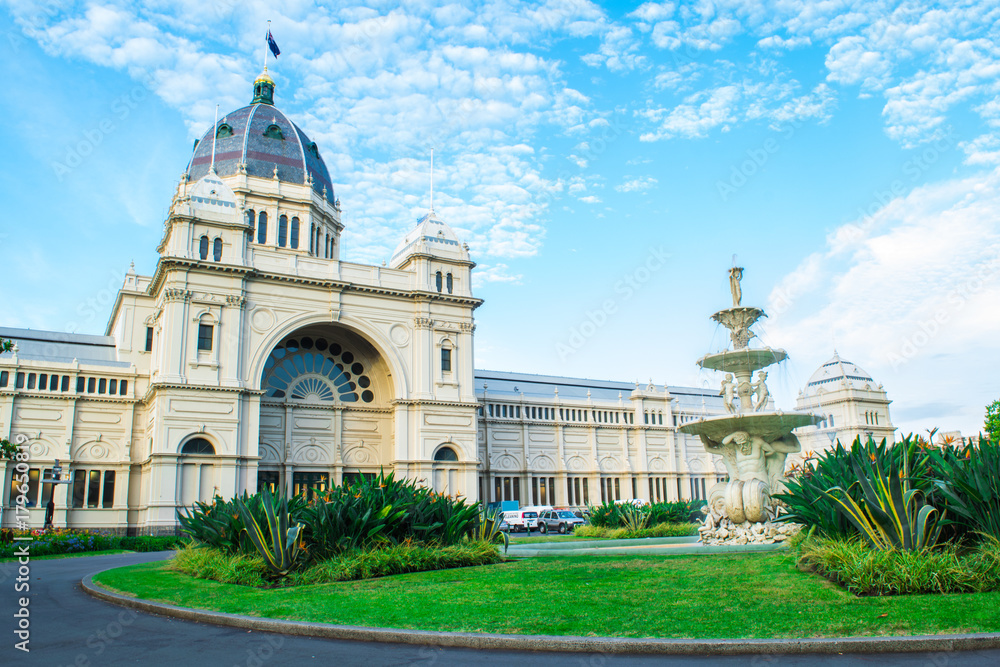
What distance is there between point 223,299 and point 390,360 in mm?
9964

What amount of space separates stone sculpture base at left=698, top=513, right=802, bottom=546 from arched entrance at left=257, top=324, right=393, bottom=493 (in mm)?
25846

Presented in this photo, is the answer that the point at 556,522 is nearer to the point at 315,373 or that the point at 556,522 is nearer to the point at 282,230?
the point at 315,373

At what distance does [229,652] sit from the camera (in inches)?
322

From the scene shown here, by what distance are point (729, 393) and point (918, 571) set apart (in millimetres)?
11780

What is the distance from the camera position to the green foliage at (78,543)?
25609 mm

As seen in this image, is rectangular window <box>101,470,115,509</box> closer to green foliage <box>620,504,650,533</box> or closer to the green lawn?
green foliage <box>620,504,650,533</box>

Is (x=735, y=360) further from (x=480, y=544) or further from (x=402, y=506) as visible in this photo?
(x=402, y=506)

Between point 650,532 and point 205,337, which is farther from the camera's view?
point 205,337

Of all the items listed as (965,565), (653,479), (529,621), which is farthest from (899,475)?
(653,479)

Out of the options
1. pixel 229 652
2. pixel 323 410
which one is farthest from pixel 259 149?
pixel 229 652

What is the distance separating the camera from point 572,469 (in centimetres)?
5412

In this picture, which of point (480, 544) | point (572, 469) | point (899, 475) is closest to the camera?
point (899, 475)

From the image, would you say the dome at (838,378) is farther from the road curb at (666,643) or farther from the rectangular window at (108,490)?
the road curb at (666,643)

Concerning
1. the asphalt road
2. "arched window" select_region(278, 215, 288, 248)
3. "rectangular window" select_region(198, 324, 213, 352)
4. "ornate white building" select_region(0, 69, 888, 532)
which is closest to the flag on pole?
"ornate white building" select_region(0, 69, 888, 532)
